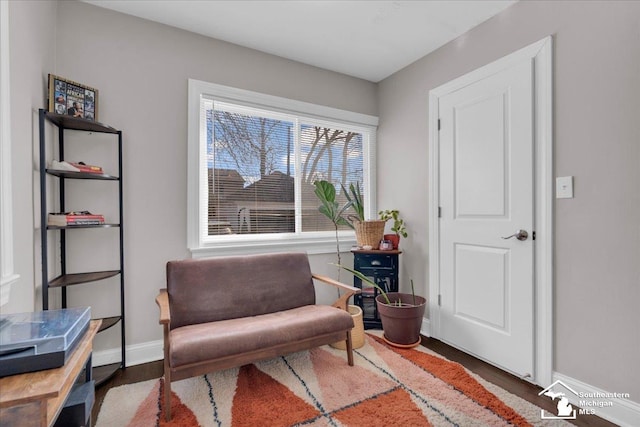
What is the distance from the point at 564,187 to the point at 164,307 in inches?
99.9

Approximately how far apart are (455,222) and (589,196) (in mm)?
912

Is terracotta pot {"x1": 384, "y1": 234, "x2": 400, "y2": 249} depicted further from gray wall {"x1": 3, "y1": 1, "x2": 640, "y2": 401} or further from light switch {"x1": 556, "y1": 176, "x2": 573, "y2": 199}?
light switch {"x1": 556, "y1": 176, "x2": 573, "y2": 199}

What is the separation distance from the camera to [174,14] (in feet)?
7.43

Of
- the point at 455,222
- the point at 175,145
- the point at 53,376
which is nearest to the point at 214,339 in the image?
the point at 53,376

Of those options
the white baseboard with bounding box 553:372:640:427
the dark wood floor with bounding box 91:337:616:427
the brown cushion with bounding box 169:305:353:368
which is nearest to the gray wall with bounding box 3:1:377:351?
the dark wood floor with bounding box 91:337:616:427

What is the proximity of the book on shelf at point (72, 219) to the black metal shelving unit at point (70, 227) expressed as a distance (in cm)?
3

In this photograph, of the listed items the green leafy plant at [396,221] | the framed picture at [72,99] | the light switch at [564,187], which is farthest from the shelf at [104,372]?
the light switch at [564,187]

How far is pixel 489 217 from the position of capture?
2299mm

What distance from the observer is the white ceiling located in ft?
7.08

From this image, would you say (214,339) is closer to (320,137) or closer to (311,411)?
(311,411)

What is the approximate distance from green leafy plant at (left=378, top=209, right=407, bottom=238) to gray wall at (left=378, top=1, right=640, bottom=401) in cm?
128

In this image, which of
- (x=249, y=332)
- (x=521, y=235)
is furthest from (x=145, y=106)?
(x=521, y=235)

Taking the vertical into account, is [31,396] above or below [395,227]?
below

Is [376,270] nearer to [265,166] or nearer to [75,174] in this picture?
[265,166]
